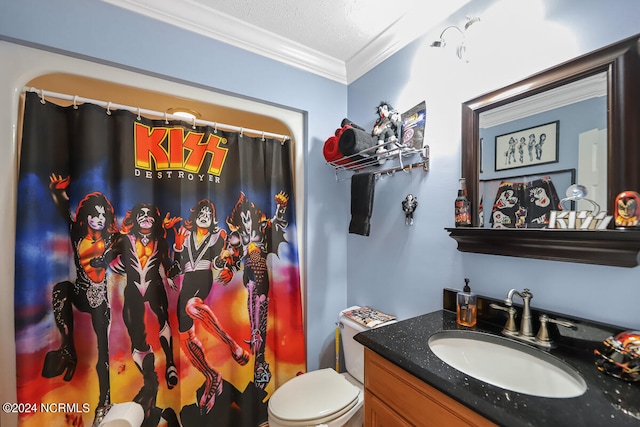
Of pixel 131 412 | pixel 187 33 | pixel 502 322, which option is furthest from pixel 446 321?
pixel 187 33

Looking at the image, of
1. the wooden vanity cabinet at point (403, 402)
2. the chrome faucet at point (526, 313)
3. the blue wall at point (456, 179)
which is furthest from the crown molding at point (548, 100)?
the wooden vanity cabinet at point (403, 402)

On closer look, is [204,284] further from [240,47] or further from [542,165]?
[542,165]

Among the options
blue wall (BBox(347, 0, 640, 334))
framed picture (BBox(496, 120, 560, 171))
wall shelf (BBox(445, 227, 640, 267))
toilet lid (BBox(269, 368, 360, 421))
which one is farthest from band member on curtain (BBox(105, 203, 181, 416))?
framed picture (BBox(496, 120, 560, 171))

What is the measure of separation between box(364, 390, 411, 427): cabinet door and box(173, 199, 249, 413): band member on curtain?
0.87 m

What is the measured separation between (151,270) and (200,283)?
0.26 m

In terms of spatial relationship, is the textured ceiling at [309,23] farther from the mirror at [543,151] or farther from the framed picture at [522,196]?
the framed picture at [522,196]

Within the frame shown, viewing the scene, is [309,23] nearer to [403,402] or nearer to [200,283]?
[200,283]

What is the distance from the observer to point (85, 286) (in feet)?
3.98

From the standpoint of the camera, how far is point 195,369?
1.40 meters

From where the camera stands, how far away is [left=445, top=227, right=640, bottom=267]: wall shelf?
0.75 m

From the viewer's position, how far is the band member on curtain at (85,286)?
118cm

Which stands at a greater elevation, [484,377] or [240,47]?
[240,47]

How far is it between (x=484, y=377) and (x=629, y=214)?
70 centimetres
